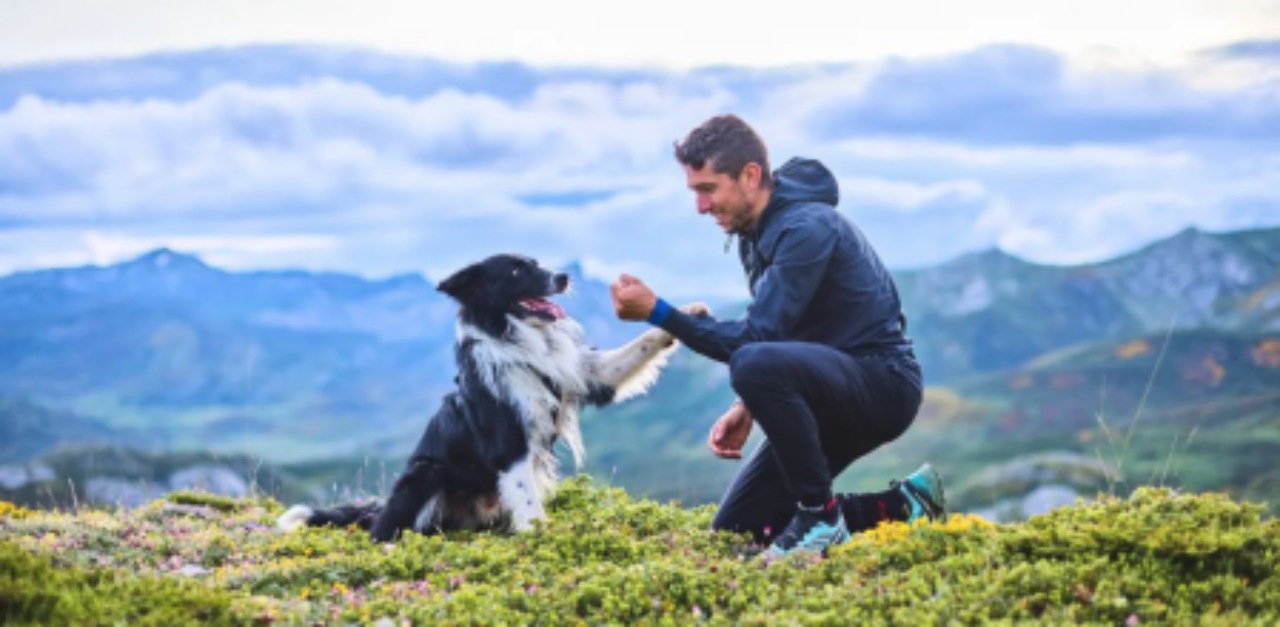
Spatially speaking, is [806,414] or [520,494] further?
[520,494]

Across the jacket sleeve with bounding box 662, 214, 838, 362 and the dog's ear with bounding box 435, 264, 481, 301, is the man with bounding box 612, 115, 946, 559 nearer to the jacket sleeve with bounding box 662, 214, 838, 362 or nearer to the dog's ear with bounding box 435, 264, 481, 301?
the jacket sleeve with bounding box 662, 214, 838, 362

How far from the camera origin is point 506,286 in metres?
10.8

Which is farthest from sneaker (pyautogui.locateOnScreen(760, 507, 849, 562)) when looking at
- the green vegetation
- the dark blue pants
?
the green vegetation

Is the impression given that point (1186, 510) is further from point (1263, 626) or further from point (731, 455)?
point (731, 455)

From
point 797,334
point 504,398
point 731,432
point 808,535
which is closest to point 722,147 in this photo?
point 797,334

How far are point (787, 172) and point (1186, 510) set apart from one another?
3.44 metres

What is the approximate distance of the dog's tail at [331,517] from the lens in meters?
11.5

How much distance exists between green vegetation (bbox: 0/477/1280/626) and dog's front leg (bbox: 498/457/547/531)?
2.27 feet

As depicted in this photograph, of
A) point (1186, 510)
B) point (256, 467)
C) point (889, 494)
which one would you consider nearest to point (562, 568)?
point (889, 494)

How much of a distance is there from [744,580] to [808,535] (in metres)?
1.02

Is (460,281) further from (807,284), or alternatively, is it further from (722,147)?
(807,284)

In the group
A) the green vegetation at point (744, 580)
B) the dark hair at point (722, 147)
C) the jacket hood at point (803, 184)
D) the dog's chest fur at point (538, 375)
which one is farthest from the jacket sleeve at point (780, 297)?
the dog's chest fur at point (538, 375)

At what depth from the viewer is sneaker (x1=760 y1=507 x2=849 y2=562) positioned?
9070mm

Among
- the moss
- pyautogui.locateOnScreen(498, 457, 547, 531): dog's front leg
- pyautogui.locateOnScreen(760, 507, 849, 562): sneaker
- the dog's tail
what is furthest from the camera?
the dog's tail
